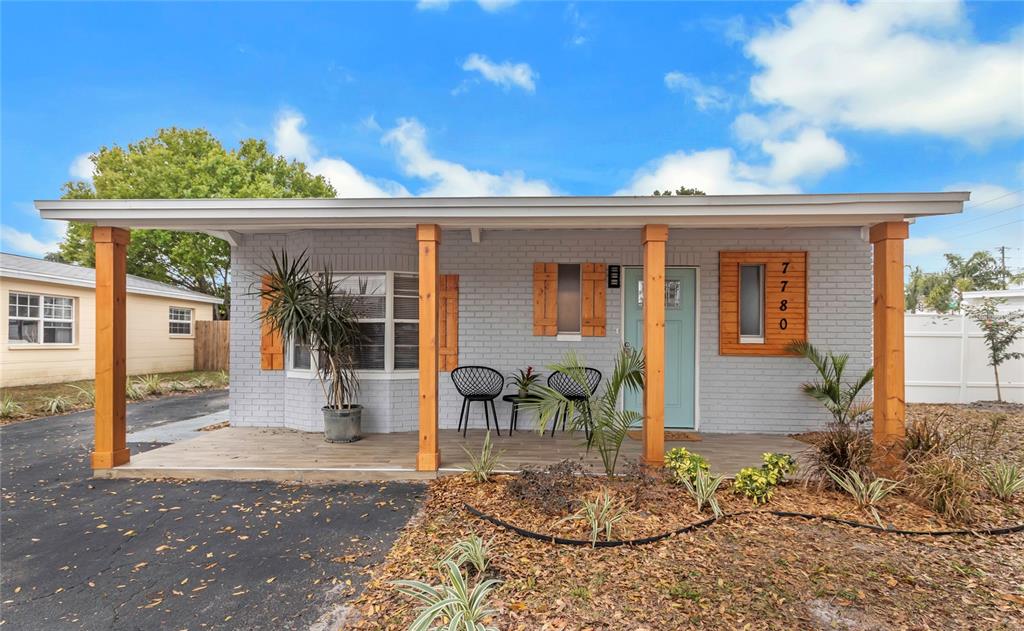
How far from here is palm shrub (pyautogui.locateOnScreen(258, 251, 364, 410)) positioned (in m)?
4.39

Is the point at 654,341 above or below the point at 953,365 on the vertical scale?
above

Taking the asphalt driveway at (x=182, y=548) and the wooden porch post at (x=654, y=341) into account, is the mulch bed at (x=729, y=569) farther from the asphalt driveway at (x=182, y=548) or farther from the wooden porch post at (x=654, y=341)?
the wooden porch post at (x=654, y=341)

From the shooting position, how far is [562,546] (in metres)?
2.48

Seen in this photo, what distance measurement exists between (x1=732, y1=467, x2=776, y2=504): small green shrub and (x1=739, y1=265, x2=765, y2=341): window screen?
2.33 meters

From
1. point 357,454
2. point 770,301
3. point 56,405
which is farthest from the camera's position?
point 56,405

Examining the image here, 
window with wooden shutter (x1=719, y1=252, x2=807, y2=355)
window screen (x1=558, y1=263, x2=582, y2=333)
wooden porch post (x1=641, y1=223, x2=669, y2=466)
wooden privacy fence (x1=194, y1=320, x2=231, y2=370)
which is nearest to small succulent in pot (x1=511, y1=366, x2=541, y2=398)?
window screen (x1=558, y1=263, x2=582, y2=333)

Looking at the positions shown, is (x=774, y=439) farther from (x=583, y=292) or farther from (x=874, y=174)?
(x=874, y=174)

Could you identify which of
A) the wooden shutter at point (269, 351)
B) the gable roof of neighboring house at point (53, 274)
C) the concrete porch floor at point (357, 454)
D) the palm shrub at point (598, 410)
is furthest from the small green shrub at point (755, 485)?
the gable roof of neighboring house at point (53, 274)

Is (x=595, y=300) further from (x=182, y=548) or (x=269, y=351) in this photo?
(x=182, y=548)

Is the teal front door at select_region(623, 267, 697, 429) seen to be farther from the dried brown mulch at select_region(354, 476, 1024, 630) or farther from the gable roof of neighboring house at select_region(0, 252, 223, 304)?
the gable roof of neighboring house at select_region(0, 252, 223, 304)

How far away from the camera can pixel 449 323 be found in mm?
5168

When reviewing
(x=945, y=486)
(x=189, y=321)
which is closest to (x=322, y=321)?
(x=945, y=486)

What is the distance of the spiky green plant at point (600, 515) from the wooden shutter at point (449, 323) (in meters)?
2.73

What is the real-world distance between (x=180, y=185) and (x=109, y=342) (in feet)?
49.7
